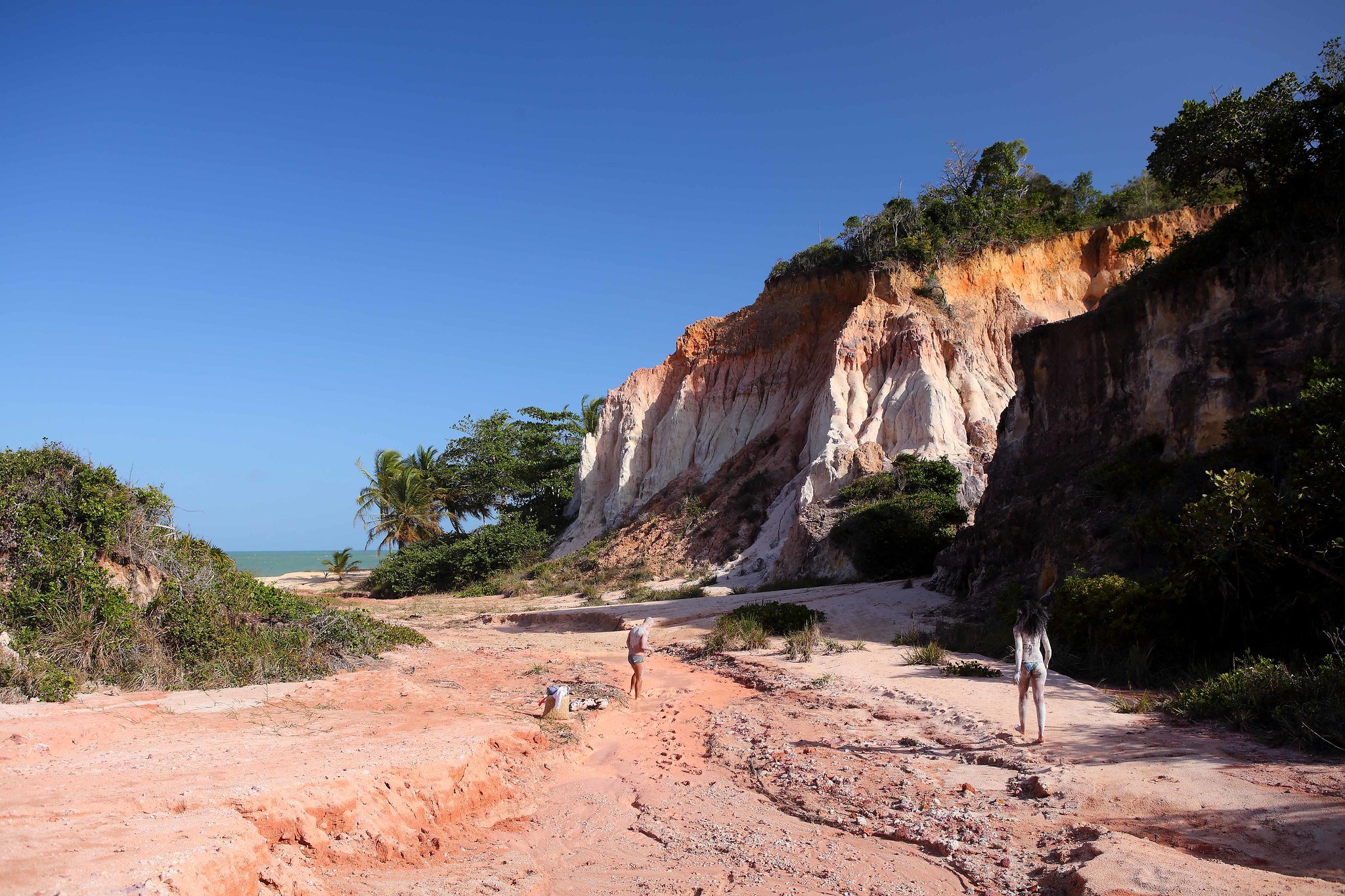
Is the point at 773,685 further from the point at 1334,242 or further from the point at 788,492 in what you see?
the point at 788,492

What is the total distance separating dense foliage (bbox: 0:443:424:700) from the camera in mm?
8367

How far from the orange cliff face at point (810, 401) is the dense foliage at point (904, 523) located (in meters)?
0.90

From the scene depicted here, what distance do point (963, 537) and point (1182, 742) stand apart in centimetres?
1040

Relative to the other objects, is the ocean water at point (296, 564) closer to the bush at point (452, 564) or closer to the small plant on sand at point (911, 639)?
the bush at point (452, 564)

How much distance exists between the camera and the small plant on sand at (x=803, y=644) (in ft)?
39.0

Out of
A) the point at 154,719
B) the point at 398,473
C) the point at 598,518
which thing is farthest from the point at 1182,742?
the point at 398,473

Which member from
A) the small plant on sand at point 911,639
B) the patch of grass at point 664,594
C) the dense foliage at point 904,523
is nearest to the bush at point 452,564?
the patch of grass at point 664,594

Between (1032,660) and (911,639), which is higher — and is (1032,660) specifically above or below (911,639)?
above

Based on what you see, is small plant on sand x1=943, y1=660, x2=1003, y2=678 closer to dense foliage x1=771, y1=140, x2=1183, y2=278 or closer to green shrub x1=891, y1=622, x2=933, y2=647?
green shrub x1=891, y1=622, x2=933, y2=647

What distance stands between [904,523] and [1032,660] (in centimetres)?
1334

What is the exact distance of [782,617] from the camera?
14.1 meters

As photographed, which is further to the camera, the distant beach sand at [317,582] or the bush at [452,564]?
the distant beach sand at [317,582]

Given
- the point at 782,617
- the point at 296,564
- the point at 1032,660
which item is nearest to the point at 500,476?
the point at 782,617

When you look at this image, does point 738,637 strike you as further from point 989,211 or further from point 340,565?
point 340,565
